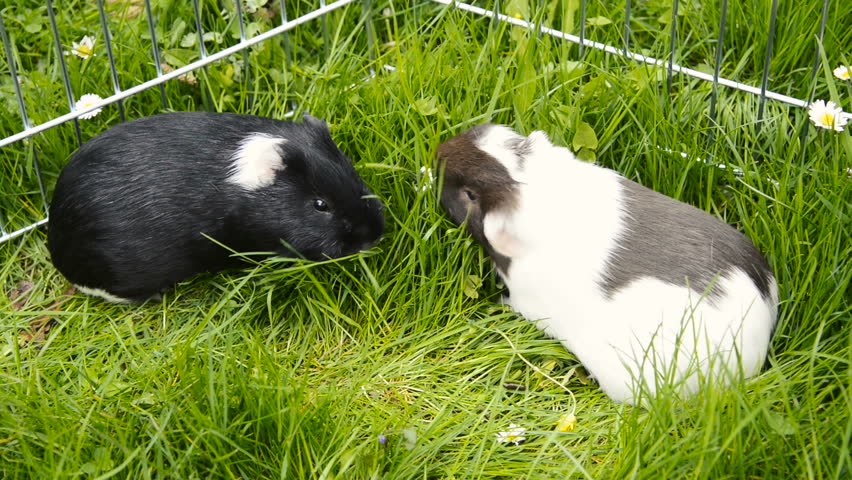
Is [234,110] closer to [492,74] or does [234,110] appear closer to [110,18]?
[110,18]

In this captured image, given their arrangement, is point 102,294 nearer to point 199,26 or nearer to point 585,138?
point 199,26

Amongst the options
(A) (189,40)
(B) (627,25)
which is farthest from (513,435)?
(A) (189,40)

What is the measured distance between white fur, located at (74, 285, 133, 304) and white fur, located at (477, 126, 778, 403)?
1541 millimetres

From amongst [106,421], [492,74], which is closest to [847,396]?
[492,74]

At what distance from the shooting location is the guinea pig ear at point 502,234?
3.75 meters

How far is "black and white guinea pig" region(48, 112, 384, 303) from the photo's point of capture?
3.88 metres

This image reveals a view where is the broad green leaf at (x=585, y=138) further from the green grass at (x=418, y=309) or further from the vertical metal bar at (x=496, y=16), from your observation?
the vertical metal bar at (x=496, y=16)

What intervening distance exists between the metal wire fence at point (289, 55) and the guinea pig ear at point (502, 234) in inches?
39.9

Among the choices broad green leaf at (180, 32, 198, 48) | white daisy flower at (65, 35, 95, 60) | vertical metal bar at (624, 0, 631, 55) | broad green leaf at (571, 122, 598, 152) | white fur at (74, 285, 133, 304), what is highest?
vertical metal bar at (624, 0, 631, 55)

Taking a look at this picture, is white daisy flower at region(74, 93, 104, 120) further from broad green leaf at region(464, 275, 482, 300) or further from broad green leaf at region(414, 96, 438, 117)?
broad green leaf at region(464, 275, 482, 300)

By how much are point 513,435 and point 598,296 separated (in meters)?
0.58

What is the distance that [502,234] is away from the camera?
12.4 feet

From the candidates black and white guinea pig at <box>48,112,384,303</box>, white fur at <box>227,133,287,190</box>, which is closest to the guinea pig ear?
black and white guinea pig at <box>48,112,384,303</box>

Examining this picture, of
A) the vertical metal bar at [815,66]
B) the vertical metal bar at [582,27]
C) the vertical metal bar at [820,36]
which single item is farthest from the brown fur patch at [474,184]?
the vertical metal bar at [820,36]
